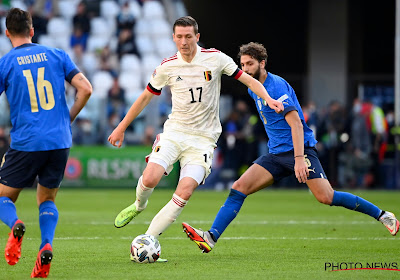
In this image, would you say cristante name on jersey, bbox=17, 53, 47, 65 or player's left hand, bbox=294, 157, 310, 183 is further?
player's left hand, bbox=294, 157, 310, 183

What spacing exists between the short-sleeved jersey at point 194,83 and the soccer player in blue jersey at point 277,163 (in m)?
0.40

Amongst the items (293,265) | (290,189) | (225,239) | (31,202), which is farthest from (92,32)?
(293,265)

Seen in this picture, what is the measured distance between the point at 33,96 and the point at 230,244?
328 centimetres

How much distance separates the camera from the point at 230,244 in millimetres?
8586

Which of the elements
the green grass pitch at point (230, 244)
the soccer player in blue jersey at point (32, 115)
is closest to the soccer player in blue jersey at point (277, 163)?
the green grass pitch at point (230, 244)

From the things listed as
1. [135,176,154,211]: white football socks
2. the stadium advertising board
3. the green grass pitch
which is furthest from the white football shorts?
the stadium advertising board

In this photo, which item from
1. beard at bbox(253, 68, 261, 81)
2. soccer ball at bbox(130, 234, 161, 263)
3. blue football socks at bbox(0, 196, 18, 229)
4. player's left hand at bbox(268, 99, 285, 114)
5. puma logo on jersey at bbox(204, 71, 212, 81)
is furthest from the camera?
beard at bbox(253, 68, 261, 81)

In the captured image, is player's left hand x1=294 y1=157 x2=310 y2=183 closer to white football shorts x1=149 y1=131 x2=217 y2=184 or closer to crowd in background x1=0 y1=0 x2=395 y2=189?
white football shorts x1=149 y1=131 x2=217 y2=184

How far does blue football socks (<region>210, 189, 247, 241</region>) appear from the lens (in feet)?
25.2

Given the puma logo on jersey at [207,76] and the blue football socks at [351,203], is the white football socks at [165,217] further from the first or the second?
the blue football socks at [351,203]

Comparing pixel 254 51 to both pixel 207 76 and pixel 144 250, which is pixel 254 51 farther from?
pixel 144 250

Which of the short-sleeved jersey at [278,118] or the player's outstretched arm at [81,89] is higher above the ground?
the player's outstretched arm at [81,89]

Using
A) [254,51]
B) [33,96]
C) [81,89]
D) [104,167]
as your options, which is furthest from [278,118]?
[104,167]

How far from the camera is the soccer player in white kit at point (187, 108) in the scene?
7.25 metres
